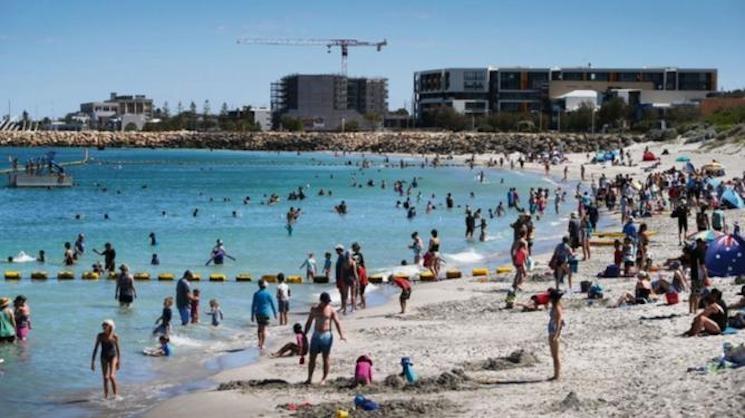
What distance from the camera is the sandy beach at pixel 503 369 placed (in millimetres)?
12078

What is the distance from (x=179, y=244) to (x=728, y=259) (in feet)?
76.9

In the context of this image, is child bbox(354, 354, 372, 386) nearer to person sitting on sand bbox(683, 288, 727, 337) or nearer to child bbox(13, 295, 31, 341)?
person sitting on sand bbox(683, 288, 727, 337)

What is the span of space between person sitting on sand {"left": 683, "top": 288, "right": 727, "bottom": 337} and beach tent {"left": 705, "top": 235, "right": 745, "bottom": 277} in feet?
18.0

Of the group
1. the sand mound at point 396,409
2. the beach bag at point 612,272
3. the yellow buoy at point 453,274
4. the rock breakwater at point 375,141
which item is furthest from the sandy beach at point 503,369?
the rock breakwater at point 375,141

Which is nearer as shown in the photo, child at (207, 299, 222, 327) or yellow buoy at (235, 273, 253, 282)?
child at (207, 299, 222, 327)

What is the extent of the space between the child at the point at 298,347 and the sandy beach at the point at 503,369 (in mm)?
262

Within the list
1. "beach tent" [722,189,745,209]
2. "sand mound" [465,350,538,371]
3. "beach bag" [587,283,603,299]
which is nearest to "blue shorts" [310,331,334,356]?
"sand mound" [465,350,538,371]

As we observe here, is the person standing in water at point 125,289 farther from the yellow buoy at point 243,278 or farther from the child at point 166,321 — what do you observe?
the yellow buoy at point 243,278

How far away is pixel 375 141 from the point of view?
536 ft

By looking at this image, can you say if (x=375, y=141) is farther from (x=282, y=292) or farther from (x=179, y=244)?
(x=282, y=292)

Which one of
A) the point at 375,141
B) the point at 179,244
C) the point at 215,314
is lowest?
the point at 179,244

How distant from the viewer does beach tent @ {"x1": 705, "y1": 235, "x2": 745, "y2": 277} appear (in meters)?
20.5

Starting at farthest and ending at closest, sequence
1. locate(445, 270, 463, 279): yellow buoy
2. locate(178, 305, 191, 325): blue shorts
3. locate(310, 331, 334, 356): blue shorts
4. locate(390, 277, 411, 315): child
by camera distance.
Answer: locate(445, 270, 463, 279): yellow buoy < locate(390, 277, 411, 315): child < locate(178, 305, 191, 325): blue shorts < locate(310, 331, 334, 356): blue shorts

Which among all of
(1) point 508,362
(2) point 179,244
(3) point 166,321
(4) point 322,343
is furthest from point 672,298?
(2) point 179,244
